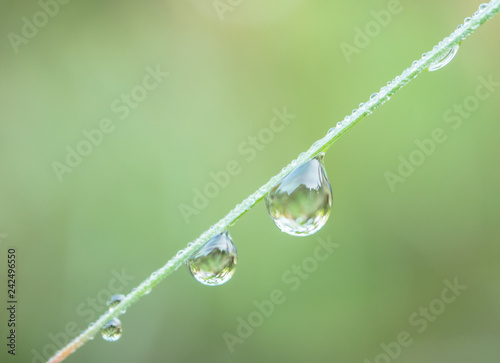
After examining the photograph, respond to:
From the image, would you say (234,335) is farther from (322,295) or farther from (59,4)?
(59,4)

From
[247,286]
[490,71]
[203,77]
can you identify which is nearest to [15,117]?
[203,77]

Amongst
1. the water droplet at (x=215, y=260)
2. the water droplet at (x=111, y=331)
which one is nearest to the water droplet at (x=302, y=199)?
the water droplet at (x=215, y=260)
